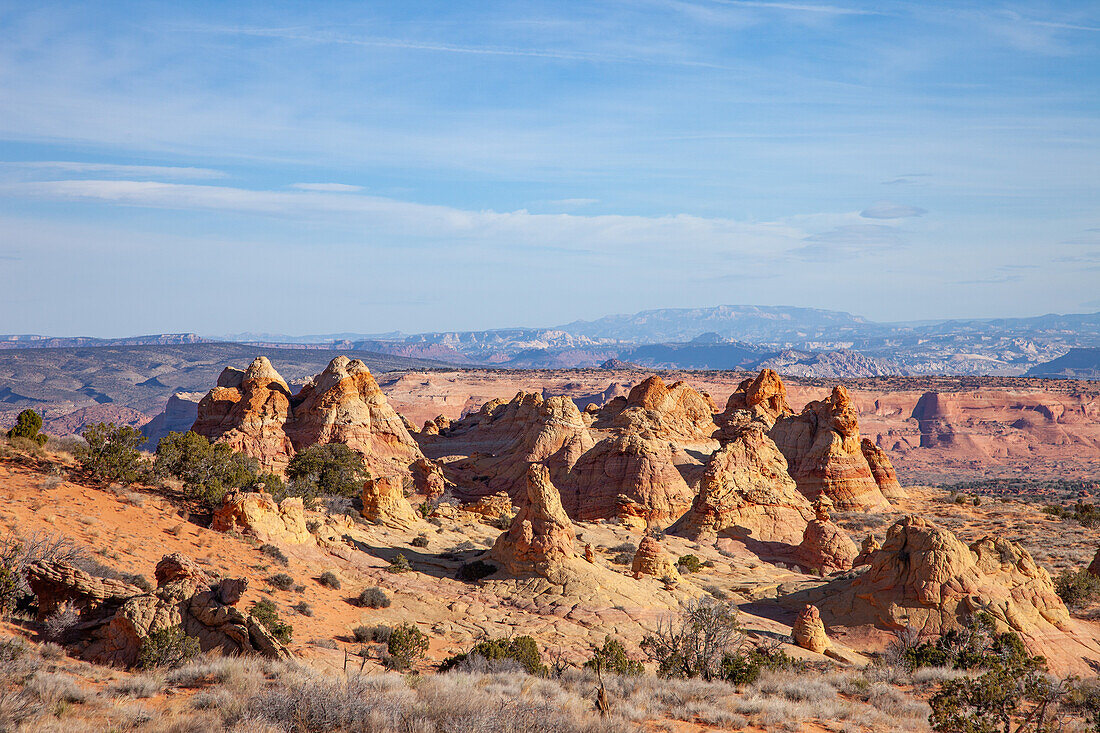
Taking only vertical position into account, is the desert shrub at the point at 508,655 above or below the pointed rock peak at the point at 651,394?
below

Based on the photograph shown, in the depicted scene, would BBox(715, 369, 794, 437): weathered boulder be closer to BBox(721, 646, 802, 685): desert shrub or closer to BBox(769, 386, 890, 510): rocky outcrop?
BBox(769, 386, 890, 510): rocky outcrop

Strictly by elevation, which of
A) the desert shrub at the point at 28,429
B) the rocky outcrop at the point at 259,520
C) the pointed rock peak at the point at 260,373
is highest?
the pointed rock peak at the point at 260,373

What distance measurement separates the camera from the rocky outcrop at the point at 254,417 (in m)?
48.8

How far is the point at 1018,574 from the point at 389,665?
20.4 metres

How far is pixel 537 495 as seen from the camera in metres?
26.5

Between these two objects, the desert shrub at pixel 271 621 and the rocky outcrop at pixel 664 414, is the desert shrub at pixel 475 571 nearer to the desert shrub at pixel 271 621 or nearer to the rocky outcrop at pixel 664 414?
the desert shrub at pixel 271 621

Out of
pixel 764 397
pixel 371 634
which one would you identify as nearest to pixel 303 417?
pixel 371 634

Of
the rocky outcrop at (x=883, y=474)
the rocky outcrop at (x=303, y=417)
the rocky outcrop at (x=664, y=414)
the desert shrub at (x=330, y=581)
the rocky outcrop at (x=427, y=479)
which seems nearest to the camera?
the desert shrub at (x=330, y=581)

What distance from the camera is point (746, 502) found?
1620 inches

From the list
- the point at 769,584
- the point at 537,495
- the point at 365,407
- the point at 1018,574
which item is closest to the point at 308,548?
the point at 537,495

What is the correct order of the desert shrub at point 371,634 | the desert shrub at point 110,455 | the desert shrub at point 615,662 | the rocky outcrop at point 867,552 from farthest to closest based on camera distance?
the rocky outcrop at point 867,552 → the desert shrub at point 110,455 → the desert shrub at point 371,634 → the desert shrub at point 615,662

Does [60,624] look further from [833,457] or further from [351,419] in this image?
[833,457]

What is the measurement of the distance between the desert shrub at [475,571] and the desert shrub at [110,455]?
11404 millimetres

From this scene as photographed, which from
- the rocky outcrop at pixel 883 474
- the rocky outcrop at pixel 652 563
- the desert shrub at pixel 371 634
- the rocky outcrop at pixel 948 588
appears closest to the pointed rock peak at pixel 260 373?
the rocky outcrop at pixel 652 563
